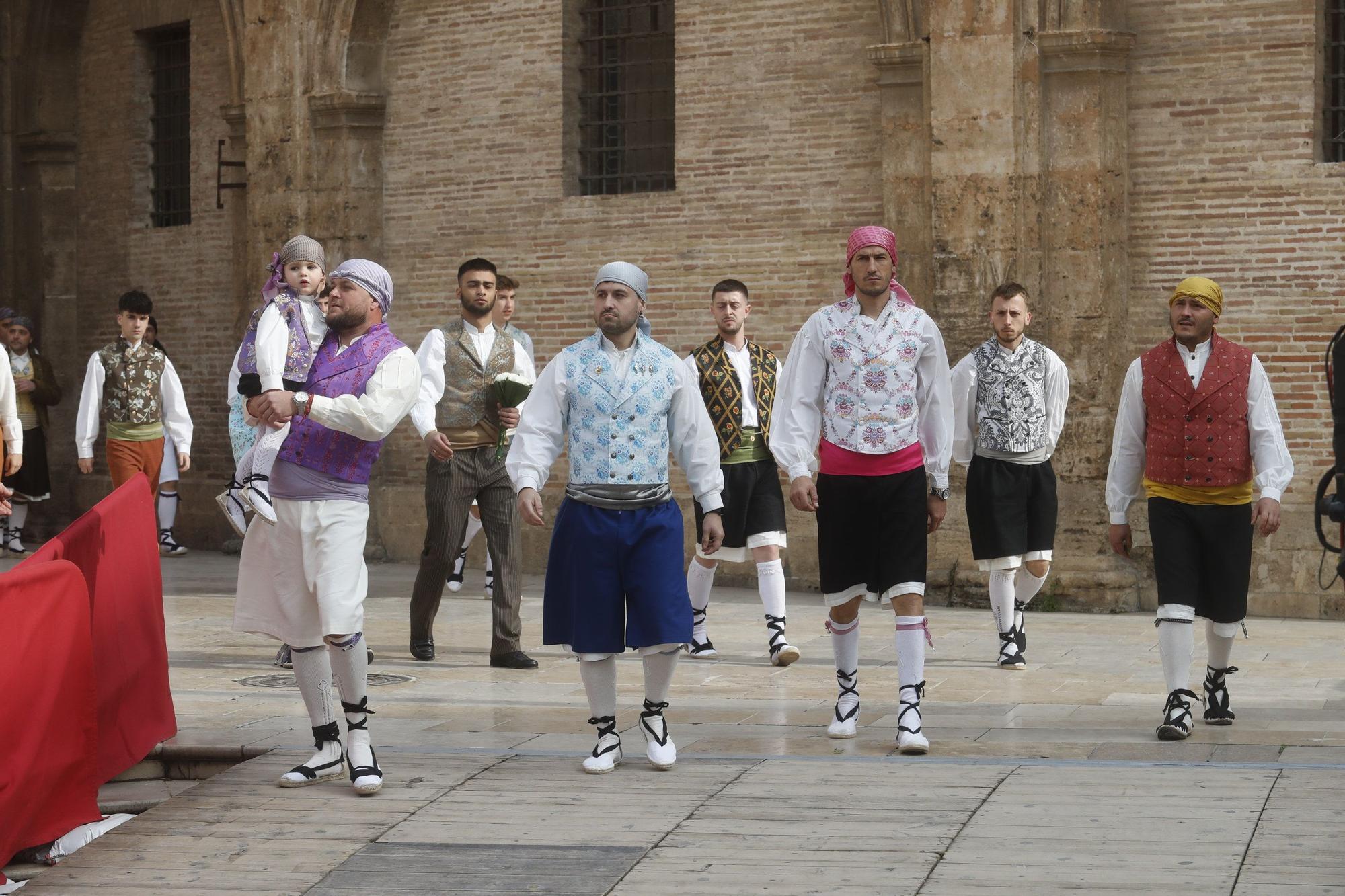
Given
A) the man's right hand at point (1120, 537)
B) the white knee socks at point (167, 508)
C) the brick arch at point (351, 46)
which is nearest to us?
the man's right hand at point (1120, 537)

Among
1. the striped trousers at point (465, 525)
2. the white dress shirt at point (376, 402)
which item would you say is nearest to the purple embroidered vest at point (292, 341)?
the striped trousers at point (465, 525)

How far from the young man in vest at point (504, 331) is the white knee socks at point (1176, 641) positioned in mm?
3389

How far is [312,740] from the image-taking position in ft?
22.5

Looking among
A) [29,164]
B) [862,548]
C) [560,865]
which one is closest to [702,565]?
[862,548]

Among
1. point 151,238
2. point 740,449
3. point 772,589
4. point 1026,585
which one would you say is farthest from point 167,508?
point 1026,585

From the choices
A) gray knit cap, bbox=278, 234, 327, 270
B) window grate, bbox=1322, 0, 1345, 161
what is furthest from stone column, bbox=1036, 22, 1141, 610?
gray knit cap, bbox=278, 234, 327, 270

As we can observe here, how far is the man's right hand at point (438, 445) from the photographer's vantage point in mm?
8555

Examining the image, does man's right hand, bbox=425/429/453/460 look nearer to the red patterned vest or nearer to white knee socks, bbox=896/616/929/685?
white knee socks, bbox=896/616/929/685

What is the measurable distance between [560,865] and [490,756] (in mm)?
1527

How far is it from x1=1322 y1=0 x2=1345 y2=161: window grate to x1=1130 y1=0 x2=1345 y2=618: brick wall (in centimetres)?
22

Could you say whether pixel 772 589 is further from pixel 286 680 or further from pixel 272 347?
pixel 272 347

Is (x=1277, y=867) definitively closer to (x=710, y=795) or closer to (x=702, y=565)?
(x=710, y=795)

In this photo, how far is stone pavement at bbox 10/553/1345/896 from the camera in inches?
191

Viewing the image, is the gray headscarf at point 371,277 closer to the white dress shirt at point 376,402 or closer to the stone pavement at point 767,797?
the white dress shirt at point 376,402
